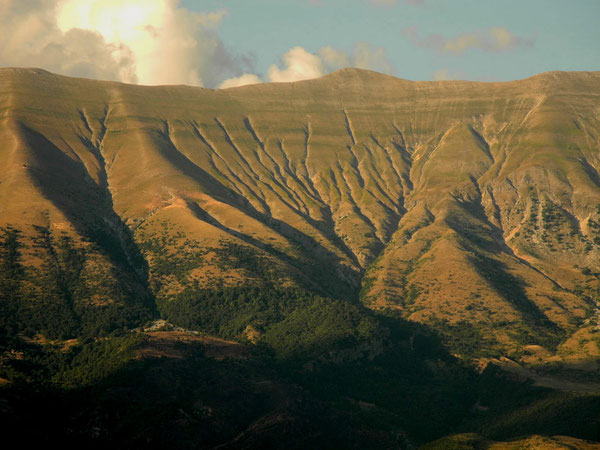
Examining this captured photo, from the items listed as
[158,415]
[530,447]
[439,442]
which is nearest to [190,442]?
[158,415]

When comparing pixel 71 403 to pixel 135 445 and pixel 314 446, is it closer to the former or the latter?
pixel 135 445

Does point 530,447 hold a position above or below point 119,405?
below

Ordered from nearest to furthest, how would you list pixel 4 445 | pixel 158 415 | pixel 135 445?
1. pixel 4 445
2. pixel 135 445
3. pixel 158 415

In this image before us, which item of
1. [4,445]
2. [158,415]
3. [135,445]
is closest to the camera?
[4,445]

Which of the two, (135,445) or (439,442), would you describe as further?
(439,442)

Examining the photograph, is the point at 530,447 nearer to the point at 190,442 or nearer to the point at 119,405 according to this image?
the point at 190,442

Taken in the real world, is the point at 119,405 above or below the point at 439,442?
above

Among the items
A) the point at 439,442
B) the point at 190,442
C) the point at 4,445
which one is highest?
the point at 4,445

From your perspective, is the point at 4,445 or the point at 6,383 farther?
the point at 6,383

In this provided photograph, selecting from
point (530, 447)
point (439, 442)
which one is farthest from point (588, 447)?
point (439, 442)
